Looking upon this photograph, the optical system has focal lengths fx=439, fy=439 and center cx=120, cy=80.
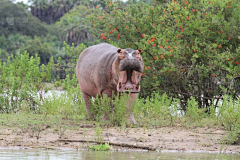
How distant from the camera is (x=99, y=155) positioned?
203 inches

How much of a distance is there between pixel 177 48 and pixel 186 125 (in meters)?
2.73

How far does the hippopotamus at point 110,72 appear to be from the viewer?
7.16 meters

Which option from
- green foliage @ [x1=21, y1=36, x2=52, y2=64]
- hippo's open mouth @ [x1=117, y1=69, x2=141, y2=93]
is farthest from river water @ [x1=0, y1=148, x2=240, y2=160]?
green foliage @ [x1=21, y1=36, x2=52, y2=64]

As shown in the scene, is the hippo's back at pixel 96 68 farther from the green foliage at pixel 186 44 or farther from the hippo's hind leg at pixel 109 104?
the green foliage at pixel 186 44

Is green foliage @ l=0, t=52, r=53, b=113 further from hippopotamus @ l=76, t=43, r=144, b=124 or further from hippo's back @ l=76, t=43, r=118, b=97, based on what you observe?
hippopotamus @ l=76, t=43, r=144, b=124

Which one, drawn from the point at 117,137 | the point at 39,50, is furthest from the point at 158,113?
the point at 39,50

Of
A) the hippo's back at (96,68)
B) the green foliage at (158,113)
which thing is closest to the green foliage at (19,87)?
the hippo's back at (96,68)

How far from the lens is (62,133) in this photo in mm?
6352

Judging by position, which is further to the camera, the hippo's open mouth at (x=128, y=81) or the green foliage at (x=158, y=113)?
the green foliage at (x=158, y=113)

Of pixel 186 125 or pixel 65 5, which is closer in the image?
pixel 186 125

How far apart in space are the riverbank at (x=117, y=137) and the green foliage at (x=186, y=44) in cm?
283

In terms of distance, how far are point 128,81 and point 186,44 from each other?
3723 millimetres

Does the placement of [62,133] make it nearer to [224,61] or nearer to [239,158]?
[239,158]

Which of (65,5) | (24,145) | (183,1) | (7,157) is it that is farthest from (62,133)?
(65,5)
